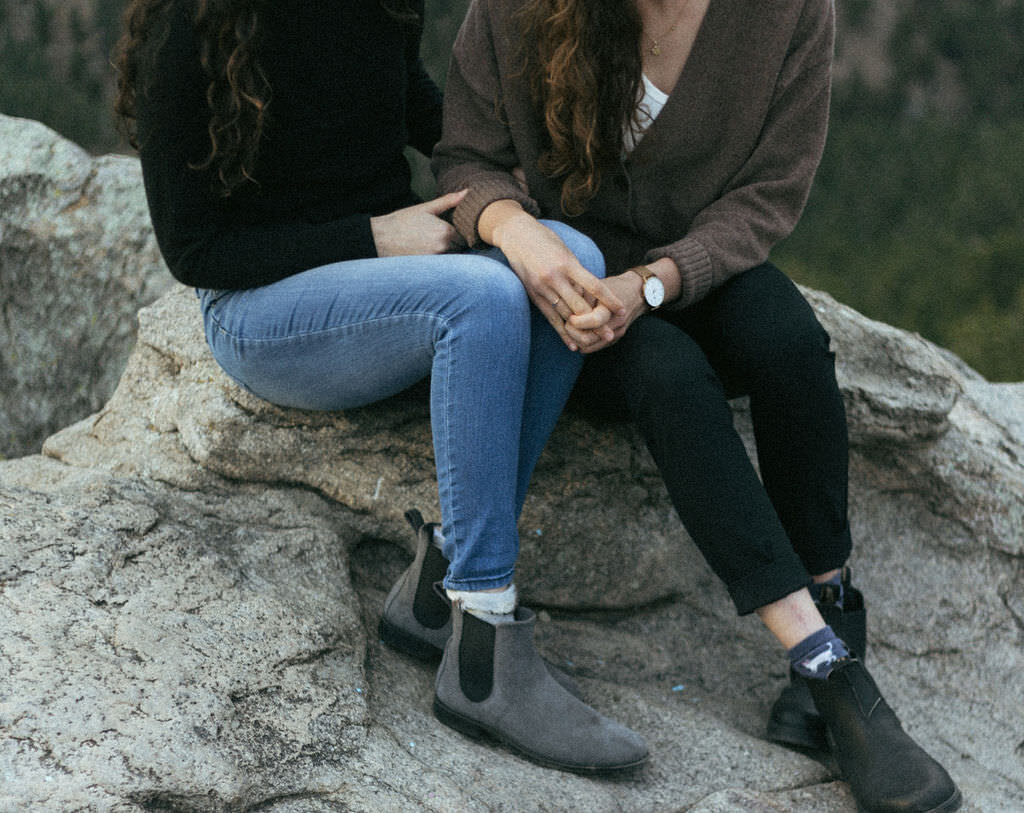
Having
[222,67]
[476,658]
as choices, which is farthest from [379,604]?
[222,67]

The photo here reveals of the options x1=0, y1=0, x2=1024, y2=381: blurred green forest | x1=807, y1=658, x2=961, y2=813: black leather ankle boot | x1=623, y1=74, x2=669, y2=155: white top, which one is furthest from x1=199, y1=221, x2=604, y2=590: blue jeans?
x1=0, y1=0, x2=1024, y2=381: blurred green forest

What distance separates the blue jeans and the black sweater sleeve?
4 cm

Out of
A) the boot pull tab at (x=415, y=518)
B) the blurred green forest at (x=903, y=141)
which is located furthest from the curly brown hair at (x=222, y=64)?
the blurred green forest at (x=903, y=141)

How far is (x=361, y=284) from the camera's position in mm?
1581

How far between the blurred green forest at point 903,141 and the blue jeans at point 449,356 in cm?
396

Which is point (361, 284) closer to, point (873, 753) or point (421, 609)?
point (421, 609)

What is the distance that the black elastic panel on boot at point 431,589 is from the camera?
169cm

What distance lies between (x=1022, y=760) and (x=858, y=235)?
8323 millimetres

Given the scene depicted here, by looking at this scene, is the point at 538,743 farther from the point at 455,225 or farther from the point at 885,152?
the point at 885,152

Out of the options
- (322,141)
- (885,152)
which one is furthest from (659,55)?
(885,152)

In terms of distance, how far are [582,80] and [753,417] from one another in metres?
0.58

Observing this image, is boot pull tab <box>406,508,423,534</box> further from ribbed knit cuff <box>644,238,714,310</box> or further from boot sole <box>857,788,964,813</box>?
boot sole <box>857,788,964,813</box>

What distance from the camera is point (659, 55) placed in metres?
1.82

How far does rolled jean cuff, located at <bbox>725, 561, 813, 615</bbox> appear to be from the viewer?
1516mm
